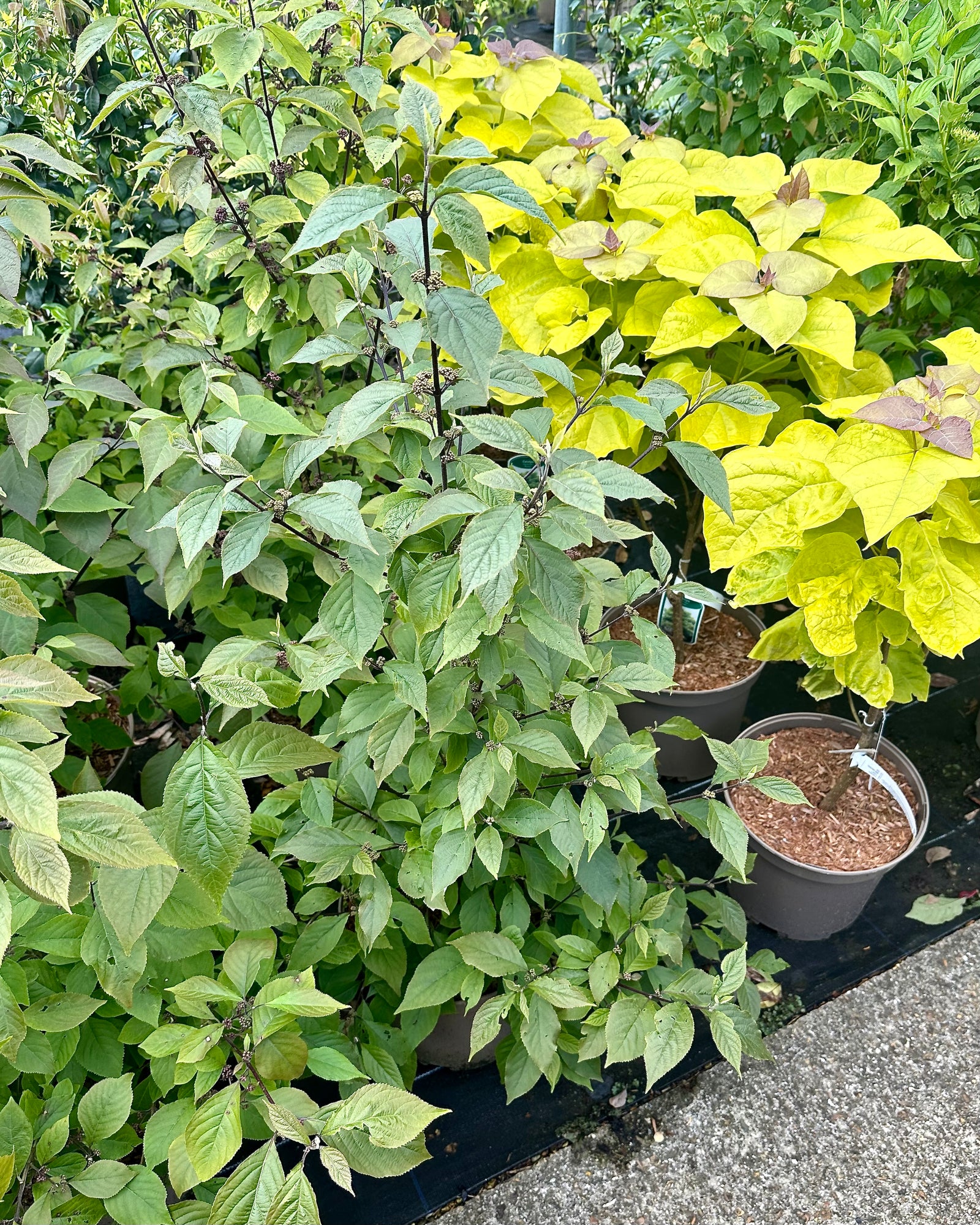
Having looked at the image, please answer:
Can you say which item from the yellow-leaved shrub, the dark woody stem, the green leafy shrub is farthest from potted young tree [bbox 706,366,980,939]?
the dark woody stem

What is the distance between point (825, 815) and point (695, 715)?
381mm

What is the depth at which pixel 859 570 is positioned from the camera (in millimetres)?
1546

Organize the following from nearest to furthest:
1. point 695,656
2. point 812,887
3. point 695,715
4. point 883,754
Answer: point 812,887, point 883,754, point 695,715, point 695,656

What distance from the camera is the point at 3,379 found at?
1.88 m

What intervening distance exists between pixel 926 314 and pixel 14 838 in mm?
2308

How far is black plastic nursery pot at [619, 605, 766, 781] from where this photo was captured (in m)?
2.13

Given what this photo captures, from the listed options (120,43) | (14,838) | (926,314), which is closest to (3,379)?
(120,43)

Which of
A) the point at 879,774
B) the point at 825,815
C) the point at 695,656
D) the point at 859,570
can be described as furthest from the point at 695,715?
the point at 859,570

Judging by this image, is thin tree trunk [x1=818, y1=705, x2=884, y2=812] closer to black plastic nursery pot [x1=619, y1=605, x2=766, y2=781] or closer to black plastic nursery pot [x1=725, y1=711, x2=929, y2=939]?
black plastic nursery pot [x1=725, y1=711, x2=929, y2=939]

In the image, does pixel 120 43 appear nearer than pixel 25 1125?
No

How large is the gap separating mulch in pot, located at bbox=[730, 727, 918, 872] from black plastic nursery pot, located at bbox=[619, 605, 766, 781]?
16 centimetres

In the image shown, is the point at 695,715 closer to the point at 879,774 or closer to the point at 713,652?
the point at 713,652

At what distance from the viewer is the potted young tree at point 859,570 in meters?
1.39

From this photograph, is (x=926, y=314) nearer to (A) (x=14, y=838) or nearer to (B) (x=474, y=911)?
(B) (x=474, y=911)
